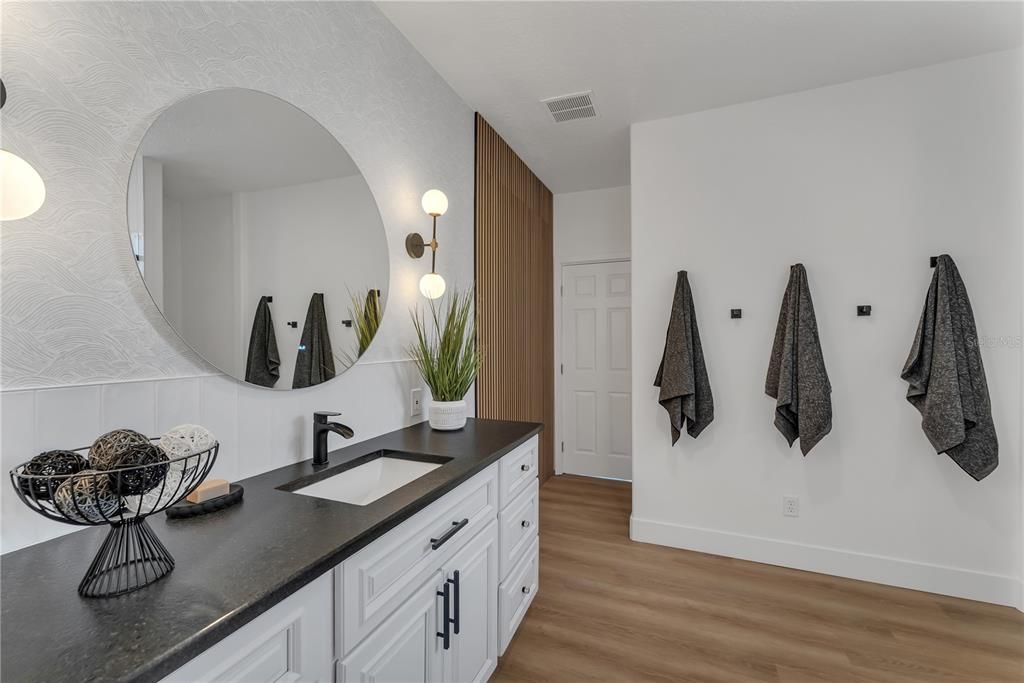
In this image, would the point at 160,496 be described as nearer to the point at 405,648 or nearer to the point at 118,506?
the point at 118,506

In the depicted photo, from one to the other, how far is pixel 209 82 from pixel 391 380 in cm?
121

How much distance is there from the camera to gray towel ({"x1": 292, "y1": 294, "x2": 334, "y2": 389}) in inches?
60.3

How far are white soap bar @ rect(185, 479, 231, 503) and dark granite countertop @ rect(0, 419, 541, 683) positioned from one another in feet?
0.17

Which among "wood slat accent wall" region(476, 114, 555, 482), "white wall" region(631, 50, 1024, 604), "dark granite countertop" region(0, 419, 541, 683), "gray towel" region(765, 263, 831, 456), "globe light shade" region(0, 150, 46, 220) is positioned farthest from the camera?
"wood slat accent wall" region(476, 114, 555, 482)

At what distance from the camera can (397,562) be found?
1.11 meters

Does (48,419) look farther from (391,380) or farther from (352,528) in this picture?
(391,380)

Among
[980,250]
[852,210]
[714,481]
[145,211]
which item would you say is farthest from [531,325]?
[145,211]

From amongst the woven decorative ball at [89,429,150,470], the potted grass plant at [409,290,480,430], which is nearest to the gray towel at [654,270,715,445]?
the potted grass plant at [409,290,480,430]

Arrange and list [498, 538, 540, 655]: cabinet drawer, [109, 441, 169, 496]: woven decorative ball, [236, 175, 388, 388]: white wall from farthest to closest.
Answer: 1. [498, 538, 540, 655]: cabinet drawer
2. [236, 175, 388, 388]: white wall
3. [109, 441, 169, 496]: woven decorative ball

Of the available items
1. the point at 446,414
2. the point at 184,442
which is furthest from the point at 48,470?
the point at 446,414

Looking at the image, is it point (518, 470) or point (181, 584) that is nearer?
point (181, 584)

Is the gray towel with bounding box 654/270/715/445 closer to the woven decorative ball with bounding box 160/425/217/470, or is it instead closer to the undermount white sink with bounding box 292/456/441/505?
the undermount white sink with bounding box 292/456/441/505

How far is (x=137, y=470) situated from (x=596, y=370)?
3.82m

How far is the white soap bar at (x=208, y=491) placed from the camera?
1.06 m
